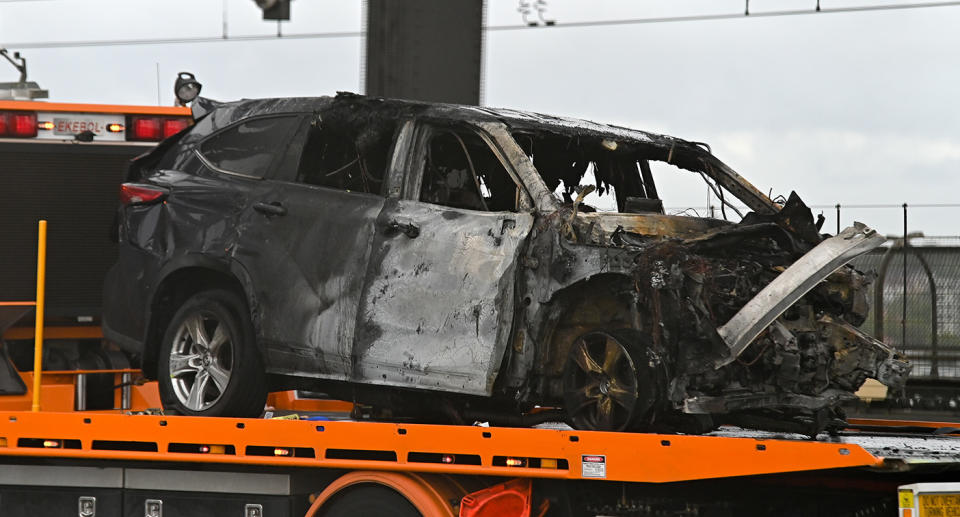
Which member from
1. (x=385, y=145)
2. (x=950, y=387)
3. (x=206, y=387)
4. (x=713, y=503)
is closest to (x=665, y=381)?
(x=713, y=503)

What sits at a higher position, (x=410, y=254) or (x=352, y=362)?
(x=410, y=254)

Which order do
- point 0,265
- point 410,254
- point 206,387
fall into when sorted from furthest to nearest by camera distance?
point 0,265
point 206,387
point 410,254

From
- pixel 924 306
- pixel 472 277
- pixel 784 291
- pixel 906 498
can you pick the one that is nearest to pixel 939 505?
pixel 906 498

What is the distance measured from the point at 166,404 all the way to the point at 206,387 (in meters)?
0.30

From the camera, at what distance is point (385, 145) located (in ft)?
25.9

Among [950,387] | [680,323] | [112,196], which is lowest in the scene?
[950,387]

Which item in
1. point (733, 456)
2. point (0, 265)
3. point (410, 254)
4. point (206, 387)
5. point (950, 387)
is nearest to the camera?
point (733, 456)

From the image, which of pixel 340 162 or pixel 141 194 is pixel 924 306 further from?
pixel 141 194

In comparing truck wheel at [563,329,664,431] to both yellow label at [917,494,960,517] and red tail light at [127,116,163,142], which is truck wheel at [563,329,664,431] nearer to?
yellow label at [917,494,960,517]

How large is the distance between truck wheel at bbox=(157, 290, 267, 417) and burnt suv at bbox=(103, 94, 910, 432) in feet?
0.04

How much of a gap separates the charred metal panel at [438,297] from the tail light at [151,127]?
3.38 m

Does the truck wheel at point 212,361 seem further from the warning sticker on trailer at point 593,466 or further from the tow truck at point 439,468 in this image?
the warning sticker on trailer at point 593,466

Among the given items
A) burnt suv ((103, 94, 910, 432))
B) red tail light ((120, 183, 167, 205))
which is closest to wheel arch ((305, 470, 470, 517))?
burnt suv ((103, 94, 910, 432))

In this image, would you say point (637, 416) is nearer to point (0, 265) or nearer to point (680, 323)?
point (680, 323)
